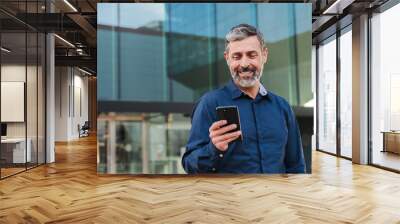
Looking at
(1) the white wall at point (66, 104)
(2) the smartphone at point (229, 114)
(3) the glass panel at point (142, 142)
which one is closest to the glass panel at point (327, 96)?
(2) the smartphone at point (229, 114)

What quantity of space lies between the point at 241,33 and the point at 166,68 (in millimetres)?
1413

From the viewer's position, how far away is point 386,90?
806cm

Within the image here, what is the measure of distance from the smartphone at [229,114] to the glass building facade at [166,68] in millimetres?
475

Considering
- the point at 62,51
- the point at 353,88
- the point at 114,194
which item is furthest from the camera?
the point at 62,51

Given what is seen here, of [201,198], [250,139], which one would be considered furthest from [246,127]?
[201,198]

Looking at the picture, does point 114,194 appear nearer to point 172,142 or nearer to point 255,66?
point 172,142

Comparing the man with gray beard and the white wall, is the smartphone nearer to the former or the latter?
the man with gray beard

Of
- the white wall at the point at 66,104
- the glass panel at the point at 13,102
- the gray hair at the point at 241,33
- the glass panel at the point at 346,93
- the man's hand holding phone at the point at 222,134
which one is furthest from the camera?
the white wall at the point at 66,104

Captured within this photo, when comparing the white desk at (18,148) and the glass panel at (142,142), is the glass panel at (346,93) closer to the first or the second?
the glass panel at (142,142)

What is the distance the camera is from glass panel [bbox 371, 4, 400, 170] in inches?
305

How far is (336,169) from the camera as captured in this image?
8.05 meters

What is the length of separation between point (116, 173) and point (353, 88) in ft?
18.6

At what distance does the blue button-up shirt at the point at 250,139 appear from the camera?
6422 millimetres

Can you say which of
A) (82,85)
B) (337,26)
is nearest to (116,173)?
(337,26)
